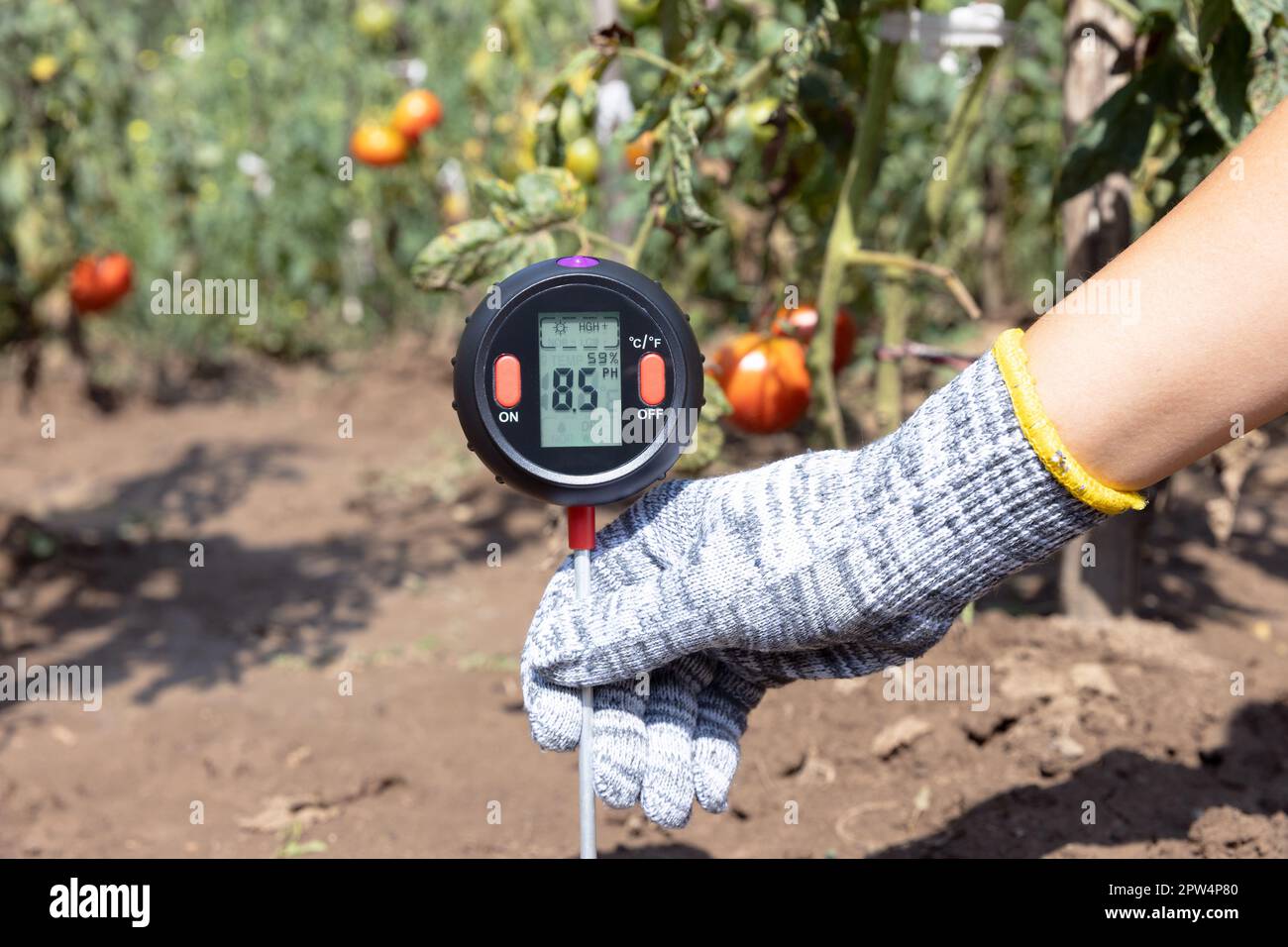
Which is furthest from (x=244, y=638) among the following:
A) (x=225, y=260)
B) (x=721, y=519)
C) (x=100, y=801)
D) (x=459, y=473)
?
(x=225, y=260)

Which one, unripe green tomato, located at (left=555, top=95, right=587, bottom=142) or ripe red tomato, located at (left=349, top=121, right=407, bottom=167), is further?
ripe red tomato, located at (left=349, top=121, right=407, bottom=167)

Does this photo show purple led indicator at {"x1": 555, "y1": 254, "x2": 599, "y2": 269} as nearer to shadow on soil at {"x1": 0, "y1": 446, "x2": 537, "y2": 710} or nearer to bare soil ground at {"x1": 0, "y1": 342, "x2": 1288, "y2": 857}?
bare soil ground at {"x1": 0, "y1": 342, "x2": 1288, "y2": 857}

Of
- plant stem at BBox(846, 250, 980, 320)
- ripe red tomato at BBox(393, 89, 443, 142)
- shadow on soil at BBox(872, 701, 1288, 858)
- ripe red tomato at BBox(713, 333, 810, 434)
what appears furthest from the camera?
ripe red tomato at BBox(393, 89, 443, 142)

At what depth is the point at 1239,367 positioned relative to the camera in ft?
3.36

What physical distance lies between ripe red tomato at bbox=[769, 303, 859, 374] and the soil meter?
1.00 meters

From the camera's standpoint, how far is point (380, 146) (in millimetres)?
4145

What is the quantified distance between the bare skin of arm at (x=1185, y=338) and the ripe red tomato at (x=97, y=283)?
3.73 m

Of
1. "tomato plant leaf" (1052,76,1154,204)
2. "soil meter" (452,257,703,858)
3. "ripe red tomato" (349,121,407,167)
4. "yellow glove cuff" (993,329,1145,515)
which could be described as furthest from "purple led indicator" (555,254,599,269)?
"ripe red tomato" (349,121,407,167)

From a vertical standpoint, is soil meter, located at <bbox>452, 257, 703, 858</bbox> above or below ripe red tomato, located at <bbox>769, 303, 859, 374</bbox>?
below

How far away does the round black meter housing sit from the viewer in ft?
3.64

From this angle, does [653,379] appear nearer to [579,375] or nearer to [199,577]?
[579,375]

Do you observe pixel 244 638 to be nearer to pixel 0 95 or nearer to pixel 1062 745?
pixel 0 95

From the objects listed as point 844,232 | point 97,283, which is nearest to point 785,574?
point 844,232

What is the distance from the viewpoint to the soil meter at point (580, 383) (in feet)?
3.64
